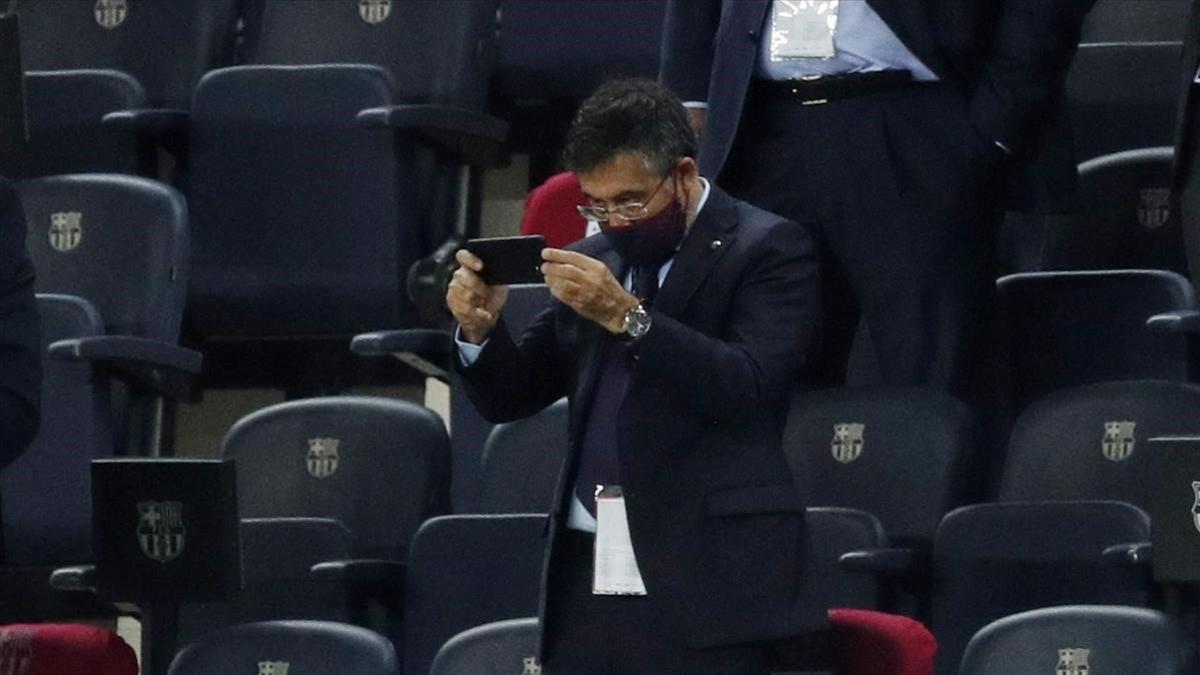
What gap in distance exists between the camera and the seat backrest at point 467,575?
289cm

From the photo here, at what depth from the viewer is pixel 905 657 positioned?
214cm

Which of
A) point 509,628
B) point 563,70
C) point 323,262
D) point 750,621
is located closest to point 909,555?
point 509,628

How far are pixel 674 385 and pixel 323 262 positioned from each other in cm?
152

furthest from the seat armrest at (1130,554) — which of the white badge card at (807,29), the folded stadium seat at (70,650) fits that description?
the folded stadium seat at (70,650)

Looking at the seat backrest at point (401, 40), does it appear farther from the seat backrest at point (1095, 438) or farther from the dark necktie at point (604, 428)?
the dark necktie at point (604, 428)

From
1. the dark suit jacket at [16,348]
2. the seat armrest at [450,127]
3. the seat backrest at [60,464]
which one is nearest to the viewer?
the dark suit jacket at [16,348]

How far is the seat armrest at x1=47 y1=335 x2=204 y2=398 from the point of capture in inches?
124

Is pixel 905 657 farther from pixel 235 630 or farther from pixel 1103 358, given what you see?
pixel 1103 358

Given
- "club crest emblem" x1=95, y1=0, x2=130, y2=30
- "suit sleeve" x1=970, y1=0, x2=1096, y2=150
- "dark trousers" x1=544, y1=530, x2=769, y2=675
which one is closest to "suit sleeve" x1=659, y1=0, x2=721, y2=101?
"suit sleeve" x1=970, y1=0, x2=1096, y2=150

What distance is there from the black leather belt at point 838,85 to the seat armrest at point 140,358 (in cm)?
82

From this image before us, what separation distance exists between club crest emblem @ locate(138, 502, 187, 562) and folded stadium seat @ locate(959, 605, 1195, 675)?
0.74 m

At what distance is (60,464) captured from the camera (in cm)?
323

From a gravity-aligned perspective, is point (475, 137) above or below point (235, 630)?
above

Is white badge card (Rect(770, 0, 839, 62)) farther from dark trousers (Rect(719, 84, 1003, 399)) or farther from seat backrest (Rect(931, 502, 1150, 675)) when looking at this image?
seat backrest (Rect(931, 502, 1150, 675))
